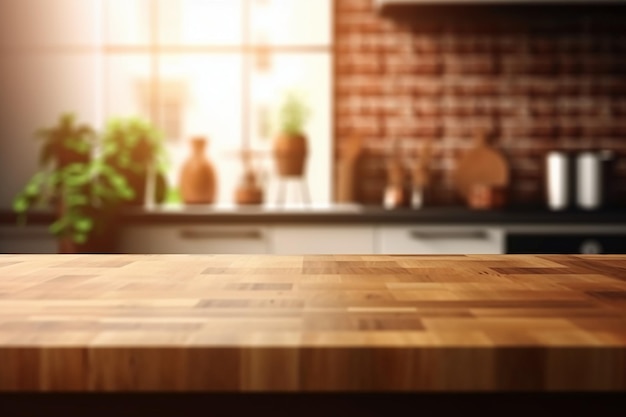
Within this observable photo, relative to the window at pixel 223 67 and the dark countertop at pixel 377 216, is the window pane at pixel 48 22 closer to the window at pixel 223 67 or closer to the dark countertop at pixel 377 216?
the window at pixel 223 67

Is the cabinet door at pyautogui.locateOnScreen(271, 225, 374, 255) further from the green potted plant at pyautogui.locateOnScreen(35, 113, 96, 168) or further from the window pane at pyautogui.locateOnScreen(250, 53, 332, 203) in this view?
the green potted plant at pyautogui.locateOnScreen(35, 113, 96, 168)

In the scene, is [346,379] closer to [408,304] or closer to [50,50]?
[408,304]

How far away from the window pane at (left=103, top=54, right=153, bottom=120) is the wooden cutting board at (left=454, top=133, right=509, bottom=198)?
1577 mm

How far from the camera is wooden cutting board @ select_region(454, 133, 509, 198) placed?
3785 mm

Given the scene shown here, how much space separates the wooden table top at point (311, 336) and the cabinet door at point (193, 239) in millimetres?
2265

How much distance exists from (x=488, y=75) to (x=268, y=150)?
115 cm

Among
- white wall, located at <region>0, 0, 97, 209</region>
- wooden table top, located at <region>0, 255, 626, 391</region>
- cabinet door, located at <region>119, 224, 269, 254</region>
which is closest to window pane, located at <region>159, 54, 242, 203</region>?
white wall, located at <region>0, 0, 97, 209</region>

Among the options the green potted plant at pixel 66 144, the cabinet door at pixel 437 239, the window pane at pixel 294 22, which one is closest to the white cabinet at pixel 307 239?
the cabinet door at pixel 437 239

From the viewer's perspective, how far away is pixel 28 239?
350 centimetres

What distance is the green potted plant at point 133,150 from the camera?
11.3 ft

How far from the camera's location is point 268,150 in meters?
3.96

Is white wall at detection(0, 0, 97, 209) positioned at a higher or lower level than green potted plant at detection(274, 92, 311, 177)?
higher

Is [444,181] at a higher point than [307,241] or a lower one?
higher

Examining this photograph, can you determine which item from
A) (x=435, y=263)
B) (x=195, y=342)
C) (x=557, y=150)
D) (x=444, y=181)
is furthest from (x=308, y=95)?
(x=195, y=342)
